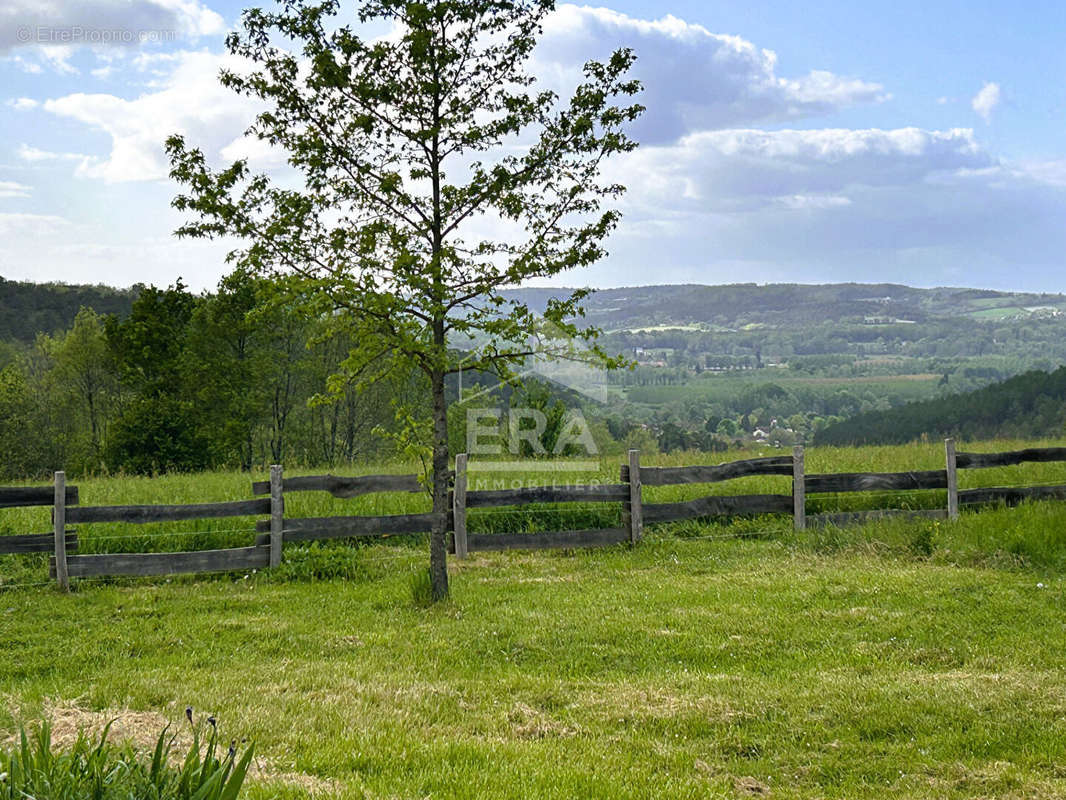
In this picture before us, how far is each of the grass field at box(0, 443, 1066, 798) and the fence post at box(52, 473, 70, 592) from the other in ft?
0.94

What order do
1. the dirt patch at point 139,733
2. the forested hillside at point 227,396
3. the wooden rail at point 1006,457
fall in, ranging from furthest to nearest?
the forested hillside at point 227,396
the wooden rail at point 1006,457
the dirt patch at point 139,733

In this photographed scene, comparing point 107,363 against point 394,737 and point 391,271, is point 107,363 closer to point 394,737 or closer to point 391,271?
point 391,271

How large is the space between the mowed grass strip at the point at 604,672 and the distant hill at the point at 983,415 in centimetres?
4548

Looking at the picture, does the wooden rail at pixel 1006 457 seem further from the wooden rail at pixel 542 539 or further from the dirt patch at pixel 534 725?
the dirt patch at pixel 534 725

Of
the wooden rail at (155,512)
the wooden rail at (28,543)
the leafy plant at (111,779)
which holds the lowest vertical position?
the wooden rail at (28,543)

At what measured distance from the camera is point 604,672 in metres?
7.82

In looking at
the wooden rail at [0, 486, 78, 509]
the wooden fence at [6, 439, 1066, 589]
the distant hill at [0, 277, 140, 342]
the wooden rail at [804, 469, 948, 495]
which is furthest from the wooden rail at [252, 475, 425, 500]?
the distant hill at [0, 277, 140, 342]

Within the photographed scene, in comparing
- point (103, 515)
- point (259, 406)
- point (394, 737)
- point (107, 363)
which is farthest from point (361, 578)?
point (107, 363)

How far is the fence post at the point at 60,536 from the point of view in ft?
38.5

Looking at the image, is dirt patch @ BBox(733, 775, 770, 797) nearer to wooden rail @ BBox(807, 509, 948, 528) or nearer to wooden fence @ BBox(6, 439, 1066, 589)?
wooden fence @ BBox(6, 439, 1066, 589)

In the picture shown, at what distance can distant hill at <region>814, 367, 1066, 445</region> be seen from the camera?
2203 inches

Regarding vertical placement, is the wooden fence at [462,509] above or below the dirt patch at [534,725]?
above

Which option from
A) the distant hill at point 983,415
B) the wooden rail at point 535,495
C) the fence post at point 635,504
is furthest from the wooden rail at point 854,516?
the distant hill at point 983,415

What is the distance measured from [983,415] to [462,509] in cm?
6180
